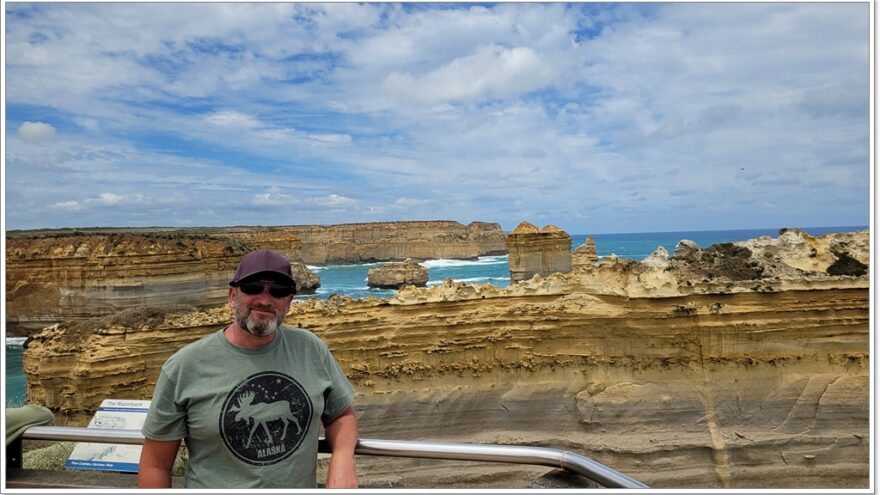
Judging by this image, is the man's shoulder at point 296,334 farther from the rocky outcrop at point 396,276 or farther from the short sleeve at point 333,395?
the rocky outcrop at point 396,276

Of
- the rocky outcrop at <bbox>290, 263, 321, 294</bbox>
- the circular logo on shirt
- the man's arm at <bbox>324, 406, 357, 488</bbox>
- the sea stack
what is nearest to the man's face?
the circular logo on shirt

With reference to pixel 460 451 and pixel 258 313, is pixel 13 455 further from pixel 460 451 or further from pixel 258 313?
pixel 460 451

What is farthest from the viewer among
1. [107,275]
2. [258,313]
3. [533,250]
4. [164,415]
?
[533,250]

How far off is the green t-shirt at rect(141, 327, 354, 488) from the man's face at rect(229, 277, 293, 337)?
96 millimetres

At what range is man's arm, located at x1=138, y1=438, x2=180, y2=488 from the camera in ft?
7.07

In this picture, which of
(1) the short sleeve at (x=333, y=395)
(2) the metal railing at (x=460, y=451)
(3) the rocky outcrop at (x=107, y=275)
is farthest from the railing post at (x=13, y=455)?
(3) the rocky outcrop at (x=107, y=275)

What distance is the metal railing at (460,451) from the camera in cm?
203

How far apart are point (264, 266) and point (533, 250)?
109 feet

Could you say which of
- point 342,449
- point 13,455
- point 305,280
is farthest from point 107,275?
point 342,449

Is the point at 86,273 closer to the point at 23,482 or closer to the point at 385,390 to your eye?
the point at 385,390

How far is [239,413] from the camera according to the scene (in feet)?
7.11

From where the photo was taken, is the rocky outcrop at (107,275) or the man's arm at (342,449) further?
the rocky outcrop at (107,275)

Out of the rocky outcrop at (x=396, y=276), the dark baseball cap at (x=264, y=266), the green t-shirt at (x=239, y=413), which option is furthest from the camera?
the rocky outcrop at (x=396, y=276)

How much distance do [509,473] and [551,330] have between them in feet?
13.4
